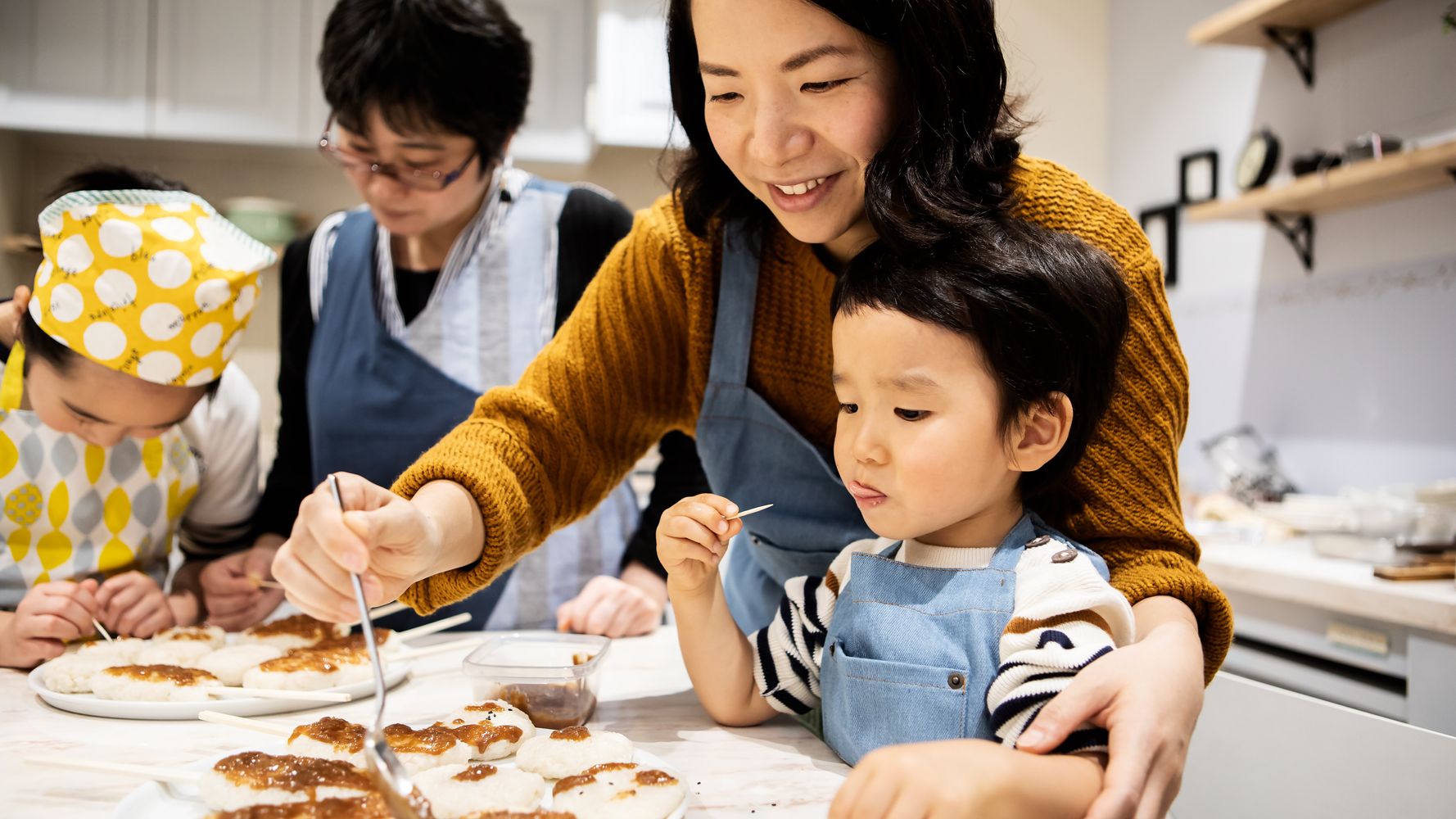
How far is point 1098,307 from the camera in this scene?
87cm

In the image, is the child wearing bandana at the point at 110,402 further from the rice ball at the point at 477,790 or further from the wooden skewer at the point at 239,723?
the rice ball at the point at 477,790

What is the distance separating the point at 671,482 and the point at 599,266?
0.40 m

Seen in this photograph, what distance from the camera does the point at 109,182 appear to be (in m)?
1.28

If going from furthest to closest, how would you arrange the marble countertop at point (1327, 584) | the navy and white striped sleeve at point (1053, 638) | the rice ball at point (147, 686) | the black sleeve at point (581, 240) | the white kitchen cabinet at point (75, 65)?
the white kitchen cabinet at point (75, 65)
the black sleeve at point (581, 240)
the marble countertop at point (1327, 584)
the rice ball at point (147, 686)
the navy and white striped sleeve at point (1053, 638)

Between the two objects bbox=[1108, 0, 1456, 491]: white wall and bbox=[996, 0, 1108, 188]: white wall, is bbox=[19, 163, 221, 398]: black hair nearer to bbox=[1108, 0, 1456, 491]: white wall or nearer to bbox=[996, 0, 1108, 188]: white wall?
bbox=[1108, 0, 1456, 491]: white wall

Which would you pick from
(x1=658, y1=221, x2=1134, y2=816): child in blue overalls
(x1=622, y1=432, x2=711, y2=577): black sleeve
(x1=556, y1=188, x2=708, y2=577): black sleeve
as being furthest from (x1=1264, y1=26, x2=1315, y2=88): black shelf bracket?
(x1=658, y1=221, x2=1134, y2=816): child in blue overalls

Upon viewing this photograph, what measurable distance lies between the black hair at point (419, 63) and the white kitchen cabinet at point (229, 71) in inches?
76.1

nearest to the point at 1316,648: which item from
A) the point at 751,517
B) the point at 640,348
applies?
the point at 751,517

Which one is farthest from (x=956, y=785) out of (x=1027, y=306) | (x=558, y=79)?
(x=558, y=79)

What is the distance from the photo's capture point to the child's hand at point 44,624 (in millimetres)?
1171

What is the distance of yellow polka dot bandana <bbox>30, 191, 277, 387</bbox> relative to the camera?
1175mm

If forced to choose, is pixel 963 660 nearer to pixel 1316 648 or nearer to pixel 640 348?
pixel 640 348

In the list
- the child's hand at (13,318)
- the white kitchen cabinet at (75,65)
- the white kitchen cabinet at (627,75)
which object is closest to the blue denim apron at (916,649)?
the child's hand at (13,318)

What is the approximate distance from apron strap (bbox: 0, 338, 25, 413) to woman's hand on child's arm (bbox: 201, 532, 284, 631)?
0.39 m
